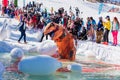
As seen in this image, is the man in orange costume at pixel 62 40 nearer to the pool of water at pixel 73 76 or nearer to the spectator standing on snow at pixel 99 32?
the pool of water at pixel 73 76

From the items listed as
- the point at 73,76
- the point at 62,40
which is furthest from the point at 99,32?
the point at 73,76

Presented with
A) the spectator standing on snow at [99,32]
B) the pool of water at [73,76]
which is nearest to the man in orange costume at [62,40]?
the pool of water at [73,76]

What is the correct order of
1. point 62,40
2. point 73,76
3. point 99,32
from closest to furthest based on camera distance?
point 73,76 → point 62,40 → point 99,32

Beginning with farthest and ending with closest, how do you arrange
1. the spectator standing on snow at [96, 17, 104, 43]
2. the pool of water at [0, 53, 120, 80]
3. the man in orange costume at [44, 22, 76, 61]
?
the spectator standing on snow at [96, 17, 104, 43]
the man in orange costume at [44, 22, 76, 61]
the pool of water at [0, 53, 120, 80]

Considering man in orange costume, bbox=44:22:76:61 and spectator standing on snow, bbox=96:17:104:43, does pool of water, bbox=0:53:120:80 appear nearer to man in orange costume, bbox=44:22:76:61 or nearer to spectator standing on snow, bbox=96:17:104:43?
man in orange costume, bbox=44:22:76:61

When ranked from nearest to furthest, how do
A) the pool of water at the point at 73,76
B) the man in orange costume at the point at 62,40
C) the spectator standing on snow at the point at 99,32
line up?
the pool of water at the point at 73,76
the man in orange costume at the point at 62,40
the spectator standing on snow at the point at 99,32

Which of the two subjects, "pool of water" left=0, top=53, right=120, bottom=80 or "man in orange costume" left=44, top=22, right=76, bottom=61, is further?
"man in orange costume" left=44, top=22, right=76, bottom=61

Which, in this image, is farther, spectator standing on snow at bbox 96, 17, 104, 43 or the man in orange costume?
spectator standing on snow at bbox 96, 17, 104, 43

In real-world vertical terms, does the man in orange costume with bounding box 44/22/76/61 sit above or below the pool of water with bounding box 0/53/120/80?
above

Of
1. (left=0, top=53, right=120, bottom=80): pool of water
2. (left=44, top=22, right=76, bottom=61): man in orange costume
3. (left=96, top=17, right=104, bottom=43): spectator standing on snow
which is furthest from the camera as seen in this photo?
(left=96, top=17, right=104, bottom=43): spectator standing on snow

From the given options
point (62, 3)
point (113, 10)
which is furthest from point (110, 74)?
point (62, 3)

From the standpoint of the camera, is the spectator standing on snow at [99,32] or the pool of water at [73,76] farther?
the spectator standing on snow at [99,32]

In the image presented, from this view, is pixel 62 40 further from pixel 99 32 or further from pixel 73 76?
pixel 99 32

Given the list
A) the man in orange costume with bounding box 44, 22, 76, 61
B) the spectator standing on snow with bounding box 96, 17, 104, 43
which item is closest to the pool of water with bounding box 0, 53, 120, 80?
the man in orange costume with bounding box 44, 22, 76, 61
